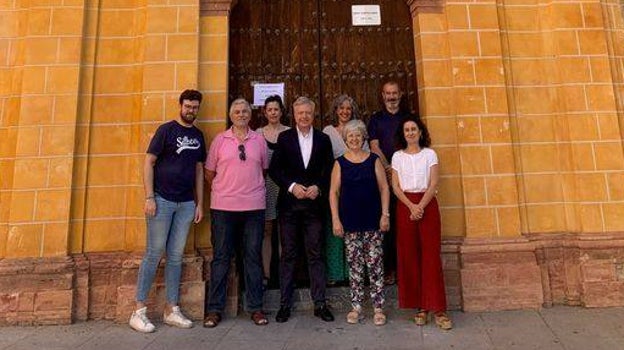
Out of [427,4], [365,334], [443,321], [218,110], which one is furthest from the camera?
[427,4]

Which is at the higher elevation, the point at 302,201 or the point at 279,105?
the point at 279,105

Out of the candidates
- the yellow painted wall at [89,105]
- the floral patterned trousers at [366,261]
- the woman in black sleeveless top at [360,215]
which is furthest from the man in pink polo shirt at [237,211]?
the floral patterned trousers at [366,261]

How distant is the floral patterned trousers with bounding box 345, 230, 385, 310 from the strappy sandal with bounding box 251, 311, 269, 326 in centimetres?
84

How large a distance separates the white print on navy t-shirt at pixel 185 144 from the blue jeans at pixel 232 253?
0.65 metres

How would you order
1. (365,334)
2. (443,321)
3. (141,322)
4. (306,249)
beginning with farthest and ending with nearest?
(306,249) < (141,322) < (443,321) < (365,334)

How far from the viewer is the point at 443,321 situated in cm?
375

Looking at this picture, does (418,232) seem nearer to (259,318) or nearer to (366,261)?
(366,261)

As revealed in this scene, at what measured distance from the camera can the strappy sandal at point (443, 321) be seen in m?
3.72

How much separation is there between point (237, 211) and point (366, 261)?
1.27m

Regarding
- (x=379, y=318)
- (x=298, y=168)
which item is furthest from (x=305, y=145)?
(x=379, y=318)

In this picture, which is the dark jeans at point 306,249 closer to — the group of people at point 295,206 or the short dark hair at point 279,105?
the group of people at point 295,206

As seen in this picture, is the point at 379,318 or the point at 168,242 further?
the point at 168,242

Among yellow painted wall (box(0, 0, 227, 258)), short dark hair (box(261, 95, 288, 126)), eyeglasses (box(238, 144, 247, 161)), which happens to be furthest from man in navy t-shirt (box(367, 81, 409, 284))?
yellow painted wall (box(0, 0, 227, 258))

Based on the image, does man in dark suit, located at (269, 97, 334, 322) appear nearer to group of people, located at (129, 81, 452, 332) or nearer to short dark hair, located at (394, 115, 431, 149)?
group of people, located at (129, 81, 452, 332)
